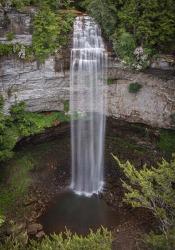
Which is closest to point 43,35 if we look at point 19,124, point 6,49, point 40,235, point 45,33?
point 45,33

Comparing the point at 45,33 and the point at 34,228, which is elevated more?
the point at 45,33

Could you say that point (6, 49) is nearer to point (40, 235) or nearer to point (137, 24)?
point (137, 24)

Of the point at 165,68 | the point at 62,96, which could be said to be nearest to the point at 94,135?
the point at 62,96

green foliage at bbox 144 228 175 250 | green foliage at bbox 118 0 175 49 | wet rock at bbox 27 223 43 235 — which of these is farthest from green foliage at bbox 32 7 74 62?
green foliage at bbox 144 228 175 250

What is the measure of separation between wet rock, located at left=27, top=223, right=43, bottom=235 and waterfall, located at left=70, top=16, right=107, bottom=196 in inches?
153

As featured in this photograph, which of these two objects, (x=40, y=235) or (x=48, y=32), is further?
(x=48, y=32)

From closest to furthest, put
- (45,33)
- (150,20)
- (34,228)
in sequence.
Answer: (150,20)
(34,228)
(45,33)

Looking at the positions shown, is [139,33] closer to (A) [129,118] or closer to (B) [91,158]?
(A) [129,118]

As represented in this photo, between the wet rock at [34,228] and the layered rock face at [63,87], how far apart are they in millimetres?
6282

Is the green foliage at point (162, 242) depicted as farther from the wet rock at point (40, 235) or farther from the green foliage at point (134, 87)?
the green foliage at point (134, 87)

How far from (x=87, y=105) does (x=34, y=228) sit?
24.3 feet

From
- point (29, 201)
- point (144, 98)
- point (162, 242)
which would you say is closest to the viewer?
point (162, 242)

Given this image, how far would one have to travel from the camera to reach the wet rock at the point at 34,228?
17.4 metres

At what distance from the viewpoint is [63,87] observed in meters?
19.7
